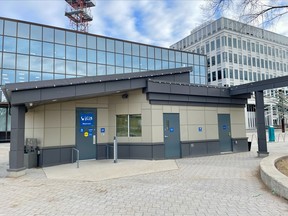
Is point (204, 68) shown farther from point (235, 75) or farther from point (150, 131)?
point (150, 131)

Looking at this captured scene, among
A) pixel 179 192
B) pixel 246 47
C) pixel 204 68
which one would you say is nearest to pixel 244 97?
pixel 179 192

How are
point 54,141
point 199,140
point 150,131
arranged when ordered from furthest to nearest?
1. point 199,140
2. point 150,131
3. point 54,141

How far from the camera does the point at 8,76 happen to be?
27.0 meters

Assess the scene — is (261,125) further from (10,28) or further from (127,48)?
(10,28)

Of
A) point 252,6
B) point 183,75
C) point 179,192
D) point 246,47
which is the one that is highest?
point 246,47

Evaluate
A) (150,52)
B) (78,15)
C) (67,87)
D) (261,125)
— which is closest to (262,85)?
(261,125)

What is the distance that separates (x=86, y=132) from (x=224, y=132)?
311 inches

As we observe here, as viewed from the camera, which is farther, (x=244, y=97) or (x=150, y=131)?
(x=244, y=97)

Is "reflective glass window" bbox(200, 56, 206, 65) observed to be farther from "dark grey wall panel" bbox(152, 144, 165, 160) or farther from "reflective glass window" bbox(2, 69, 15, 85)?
"dark grey wall panel" bbox(152, 144, 165, 160)

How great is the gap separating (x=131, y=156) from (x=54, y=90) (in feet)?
16.7

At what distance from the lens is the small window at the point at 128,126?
11.8m

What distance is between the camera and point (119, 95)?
12.2 meters

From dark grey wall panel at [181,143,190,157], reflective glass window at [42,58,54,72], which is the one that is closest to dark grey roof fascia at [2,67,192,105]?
dark grey wall panel at [181,143,190,157]

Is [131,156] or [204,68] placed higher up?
[204,68]
